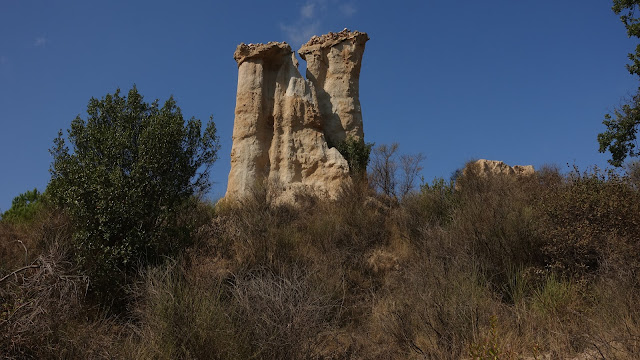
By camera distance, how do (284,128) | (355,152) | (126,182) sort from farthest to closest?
(355,152) → (284,128) → (126,182)

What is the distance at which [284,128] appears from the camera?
17562 millimetres

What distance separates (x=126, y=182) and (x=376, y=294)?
5533mm

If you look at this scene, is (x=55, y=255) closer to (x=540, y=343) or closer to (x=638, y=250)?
(x=540, y=343)

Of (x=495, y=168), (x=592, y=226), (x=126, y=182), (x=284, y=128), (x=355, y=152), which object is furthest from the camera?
(x=495, y=168)

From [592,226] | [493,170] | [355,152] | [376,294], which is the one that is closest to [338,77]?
[355,152]

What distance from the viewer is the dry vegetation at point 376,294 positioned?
21.4ft

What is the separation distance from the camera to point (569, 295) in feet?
24.9

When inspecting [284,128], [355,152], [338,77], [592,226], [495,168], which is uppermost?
[338,77]

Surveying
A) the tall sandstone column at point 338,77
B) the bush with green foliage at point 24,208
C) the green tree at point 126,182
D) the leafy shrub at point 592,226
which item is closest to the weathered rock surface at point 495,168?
the tall sandstone column at point 338,77

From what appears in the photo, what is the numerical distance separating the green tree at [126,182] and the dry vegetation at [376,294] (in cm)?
56

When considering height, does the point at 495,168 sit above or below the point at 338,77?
below

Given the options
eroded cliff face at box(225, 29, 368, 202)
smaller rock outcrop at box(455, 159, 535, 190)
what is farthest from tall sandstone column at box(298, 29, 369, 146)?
smaller rock outcrop at box(455, 159, 535, 190)

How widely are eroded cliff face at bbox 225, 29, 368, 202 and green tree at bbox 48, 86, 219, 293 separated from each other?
560 centimetres

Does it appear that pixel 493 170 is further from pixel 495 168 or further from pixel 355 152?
pixel 355 152
